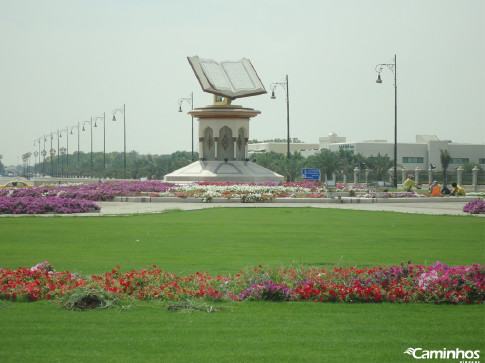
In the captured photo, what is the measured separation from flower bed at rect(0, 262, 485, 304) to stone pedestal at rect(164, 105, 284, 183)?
37.2 meters

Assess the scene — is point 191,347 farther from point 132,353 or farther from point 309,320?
point 309,320

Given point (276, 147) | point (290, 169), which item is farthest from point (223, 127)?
point (276, 147)

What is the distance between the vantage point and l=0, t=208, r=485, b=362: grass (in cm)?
753

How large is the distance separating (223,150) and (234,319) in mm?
43801

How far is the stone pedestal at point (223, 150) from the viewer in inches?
1919

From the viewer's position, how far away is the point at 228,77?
5388cm

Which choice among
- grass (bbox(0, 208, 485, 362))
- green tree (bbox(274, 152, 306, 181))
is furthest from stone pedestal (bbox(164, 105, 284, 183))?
grass (bbox(0, 208, 485, 362))

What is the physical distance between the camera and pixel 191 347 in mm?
7656

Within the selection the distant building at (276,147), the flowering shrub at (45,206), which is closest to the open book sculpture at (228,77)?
the flowering shrub at (45,206)

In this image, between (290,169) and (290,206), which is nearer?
(290,206)

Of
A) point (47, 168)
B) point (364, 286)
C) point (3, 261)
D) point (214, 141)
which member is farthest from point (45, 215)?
point (47, 168)

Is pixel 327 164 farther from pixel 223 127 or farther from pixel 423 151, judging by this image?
pixel 423 151

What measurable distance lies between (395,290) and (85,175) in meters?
123

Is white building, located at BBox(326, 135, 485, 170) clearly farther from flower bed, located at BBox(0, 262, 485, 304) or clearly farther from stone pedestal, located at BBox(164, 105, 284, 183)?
flower bed, located at BBox(0, 262, 485, 304)
